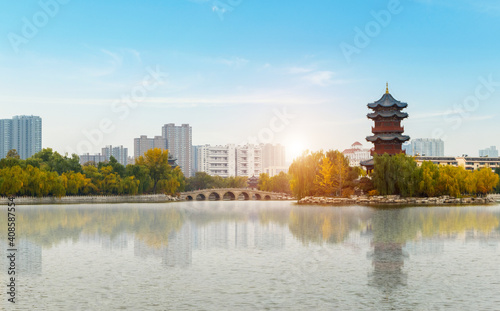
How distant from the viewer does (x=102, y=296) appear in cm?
1218

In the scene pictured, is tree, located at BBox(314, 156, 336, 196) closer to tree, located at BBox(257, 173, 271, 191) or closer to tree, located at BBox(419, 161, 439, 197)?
tree, located at BBox(419, 161, 439, 197)

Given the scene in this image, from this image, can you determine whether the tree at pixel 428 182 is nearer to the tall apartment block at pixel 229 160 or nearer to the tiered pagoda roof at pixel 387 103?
the tiered pagoda roof at pixel 387 103

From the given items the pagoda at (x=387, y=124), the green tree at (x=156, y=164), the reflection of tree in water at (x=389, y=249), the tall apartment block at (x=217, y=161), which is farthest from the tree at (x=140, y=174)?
the tall apartment block at (x=217, y=161)

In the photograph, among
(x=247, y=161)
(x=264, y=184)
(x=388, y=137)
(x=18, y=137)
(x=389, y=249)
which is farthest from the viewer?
(x=247, y=161)

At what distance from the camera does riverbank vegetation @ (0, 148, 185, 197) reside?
59344 millimetres

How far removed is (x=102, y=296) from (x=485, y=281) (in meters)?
9.00

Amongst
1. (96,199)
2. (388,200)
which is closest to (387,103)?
(388,200)

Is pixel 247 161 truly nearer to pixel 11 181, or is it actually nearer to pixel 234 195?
pixel 234 195

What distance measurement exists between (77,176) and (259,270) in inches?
2315

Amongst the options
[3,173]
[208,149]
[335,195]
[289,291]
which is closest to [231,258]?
[289,291]

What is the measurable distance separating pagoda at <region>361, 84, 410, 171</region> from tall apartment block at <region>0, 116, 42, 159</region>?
103571 millimetres

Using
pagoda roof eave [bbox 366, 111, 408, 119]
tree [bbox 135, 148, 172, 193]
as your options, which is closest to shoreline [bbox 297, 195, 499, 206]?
pagoda roof eave [bbox 366, 111, 408, 119]

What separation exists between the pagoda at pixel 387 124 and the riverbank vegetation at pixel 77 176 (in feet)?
109

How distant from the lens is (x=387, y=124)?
60.0m
